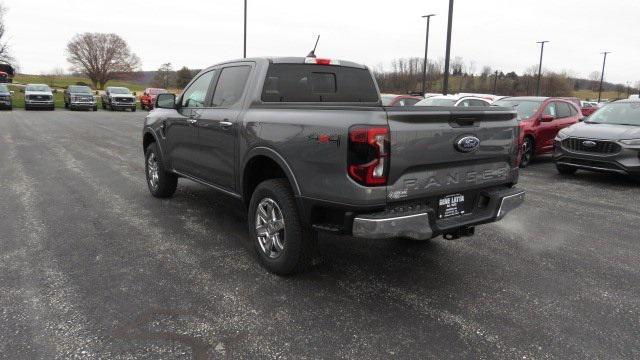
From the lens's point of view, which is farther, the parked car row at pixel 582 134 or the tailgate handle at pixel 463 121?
the parked car row at pixel 582 134

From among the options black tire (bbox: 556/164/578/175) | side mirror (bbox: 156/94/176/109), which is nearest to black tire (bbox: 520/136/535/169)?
black tire (bbox: 556/164/578/175)

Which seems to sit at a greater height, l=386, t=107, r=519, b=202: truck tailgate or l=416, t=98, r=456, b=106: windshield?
l=416, t=98, r=456, b=106: windshield

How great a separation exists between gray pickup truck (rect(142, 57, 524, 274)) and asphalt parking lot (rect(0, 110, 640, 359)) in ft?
1.63

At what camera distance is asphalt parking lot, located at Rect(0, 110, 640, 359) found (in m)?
2.93

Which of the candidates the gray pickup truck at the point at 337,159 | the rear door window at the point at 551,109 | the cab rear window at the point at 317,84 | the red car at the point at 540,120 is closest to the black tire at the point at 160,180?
the gray pickup truck at the point at 337,159

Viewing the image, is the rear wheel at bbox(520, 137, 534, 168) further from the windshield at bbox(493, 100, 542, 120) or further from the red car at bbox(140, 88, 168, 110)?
the red car at bbox(140, 88, 168, 110)

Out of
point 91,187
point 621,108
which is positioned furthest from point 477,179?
point 621,108

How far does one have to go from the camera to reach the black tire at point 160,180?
6430 mm

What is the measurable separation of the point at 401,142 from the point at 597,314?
1.90 meters

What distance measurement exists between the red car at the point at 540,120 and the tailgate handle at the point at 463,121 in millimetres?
7286

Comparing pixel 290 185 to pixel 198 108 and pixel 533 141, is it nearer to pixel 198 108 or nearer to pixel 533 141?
pixel 198 108

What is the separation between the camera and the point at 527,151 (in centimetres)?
1060

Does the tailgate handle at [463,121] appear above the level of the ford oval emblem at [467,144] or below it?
above

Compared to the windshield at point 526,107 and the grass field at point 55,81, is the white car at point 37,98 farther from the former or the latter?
the grass field at point 55,81
